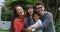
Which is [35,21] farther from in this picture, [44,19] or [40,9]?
[40,9]

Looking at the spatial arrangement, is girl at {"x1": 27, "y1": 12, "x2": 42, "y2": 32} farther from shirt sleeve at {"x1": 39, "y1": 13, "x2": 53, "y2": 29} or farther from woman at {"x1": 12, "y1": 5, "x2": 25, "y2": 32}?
woman at {"x1": 12, "y1": 5, "x2": 25, "y2": 32}

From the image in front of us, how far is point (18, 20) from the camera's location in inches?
191

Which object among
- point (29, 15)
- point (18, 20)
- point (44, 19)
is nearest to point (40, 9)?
point (44, 19)

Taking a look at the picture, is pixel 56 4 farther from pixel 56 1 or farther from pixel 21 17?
pixel 21 17

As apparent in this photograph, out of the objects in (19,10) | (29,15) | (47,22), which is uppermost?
(19,10)

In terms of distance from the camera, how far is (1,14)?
1703 cm

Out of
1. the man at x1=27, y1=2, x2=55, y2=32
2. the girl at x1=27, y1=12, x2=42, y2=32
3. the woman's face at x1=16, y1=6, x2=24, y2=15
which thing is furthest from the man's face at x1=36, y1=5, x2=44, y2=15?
the woman's face at x1=16, y1=6, x2=24, y2=15

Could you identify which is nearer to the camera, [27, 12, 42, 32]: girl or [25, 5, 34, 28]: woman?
[27, 12, 42, 32]: girl

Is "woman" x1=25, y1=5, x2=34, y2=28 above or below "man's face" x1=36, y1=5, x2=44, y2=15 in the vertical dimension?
below

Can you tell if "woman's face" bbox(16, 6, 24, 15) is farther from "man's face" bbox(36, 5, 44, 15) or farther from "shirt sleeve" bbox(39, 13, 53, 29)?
"shirt sleeve" bbox(39, 13, 53, 29)

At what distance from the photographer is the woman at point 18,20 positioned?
4769 millimetres

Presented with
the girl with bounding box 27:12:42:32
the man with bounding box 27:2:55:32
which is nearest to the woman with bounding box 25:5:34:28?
the girl with bounding box 27:12:42:32

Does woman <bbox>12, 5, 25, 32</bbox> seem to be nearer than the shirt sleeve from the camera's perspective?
No

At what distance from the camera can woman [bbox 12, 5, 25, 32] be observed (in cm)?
477
